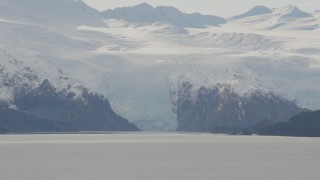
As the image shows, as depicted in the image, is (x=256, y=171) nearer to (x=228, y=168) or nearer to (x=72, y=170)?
(x=228, y=168)

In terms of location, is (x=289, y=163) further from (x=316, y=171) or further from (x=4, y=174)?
(x=4, y=174)

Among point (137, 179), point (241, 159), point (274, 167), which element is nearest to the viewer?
point (137, 179)

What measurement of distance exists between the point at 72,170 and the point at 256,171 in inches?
989

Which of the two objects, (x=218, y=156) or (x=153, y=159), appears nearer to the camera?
(x=153, y=159)

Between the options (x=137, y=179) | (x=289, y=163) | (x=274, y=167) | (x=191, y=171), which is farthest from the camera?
(x=289, y=163)

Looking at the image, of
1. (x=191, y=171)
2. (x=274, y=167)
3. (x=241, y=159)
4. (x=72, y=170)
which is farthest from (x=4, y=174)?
(x=241, y=159)

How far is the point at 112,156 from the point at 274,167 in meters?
40.1

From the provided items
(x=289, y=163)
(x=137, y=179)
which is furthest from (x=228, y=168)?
(x=137, y=179)

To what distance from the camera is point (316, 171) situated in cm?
14800

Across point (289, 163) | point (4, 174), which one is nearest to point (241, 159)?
point (289, 163)

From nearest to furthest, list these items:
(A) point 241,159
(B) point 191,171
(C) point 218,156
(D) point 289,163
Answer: (B) point 191,171 < (D) point 289,163 < (A) point 241,159 < (C) point 218,156

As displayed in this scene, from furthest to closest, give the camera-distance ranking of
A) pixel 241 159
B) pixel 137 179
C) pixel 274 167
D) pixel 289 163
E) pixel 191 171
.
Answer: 1. pixel 241 159
2. pixel 289 163
3. pixel 274 167
4. pixel 191 171
5. pixel 137 179

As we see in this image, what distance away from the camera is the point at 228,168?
514 feet

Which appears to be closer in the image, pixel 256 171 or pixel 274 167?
pixel 256 171
